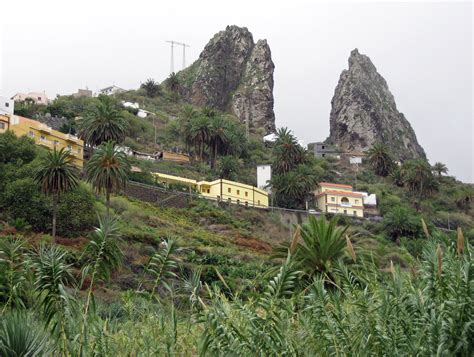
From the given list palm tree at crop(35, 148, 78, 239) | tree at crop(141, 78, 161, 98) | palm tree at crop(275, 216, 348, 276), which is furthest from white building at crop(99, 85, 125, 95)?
Result: palm tree at crop(275, 216, 348, 276)

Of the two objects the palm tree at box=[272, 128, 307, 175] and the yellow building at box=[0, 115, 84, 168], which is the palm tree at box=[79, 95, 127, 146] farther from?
the palm tree at box=[272, 128, 307, 175]

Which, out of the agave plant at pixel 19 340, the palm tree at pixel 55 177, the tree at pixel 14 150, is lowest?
the agave plant at pixel 19 340

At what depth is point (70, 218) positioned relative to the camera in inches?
1857

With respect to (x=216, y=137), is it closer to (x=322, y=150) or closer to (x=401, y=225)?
(x=401, y=225)

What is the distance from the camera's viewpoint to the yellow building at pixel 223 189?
7112 centimetres

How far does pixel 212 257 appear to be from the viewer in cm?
4691

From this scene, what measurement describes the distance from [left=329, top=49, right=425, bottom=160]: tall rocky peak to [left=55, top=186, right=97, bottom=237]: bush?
9117cm

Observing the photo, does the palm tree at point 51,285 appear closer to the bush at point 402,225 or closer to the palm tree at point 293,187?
the bush at point 402,225

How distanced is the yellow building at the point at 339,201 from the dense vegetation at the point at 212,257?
3165 millimetres

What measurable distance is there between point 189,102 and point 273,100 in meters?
17.1

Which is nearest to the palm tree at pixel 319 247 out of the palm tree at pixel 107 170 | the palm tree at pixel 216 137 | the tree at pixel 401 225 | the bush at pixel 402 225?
the palm tree at pixel 107 170

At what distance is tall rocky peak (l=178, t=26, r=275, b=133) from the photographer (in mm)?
133250

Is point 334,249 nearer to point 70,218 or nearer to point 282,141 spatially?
point 70,218

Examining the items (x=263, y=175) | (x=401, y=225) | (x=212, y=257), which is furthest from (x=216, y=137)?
(x=212, y=257)
